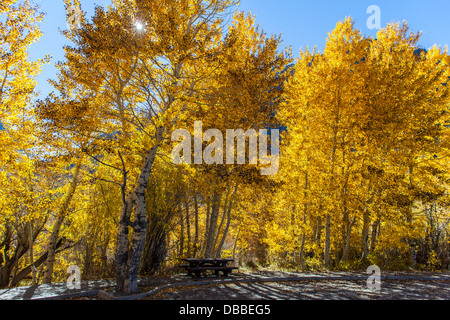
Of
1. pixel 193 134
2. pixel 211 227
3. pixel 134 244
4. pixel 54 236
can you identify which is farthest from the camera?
pixel 211 227

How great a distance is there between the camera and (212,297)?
6.14m

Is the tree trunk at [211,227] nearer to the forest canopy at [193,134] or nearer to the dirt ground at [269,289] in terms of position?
the forest canopy at [193,134]

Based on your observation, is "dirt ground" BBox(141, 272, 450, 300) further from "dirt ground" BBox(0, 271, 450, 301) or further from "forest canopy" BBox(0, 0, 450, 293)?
"forest canopy" BBox(0, 0, 450, 293)

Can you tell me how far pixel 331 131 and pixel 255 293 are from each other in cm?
740

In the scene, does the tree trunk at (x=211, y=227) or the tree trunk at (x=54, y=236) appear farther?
the tree trunk at (x=211, y=227)

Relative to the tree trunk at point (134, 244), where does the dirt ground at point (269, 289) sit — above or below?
below

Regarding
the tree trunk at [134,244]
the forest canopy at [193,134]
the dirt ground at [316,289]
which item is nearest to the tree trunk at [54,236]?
the forest canopy at [193,134]

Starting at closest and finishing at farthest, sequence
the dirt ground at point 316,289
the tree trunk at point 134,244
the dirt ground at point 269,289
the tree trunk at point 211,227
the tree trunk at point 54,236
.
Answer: the dirt ground at point 269,289, the tree trunk at point 134,244, the dirt ground at point 316,289, the tree trunk at point 54,236, the tree trunk at point 211,227

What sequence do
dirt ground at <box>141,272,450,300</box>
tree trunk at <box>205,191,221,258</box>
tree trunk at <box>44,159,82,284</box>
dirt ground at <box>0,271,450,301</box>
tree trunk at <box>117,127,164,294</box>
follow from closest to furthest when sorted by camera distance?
dirt ground at <box>0,271,450,301</box> → tree trunk at <box>117,127,164,294</box> → dirt ground at <box>141,272,450,300</box> → tree trunk at <box>44,159,82,284</box> → tree trunk at <box>205,191,221,258</box>

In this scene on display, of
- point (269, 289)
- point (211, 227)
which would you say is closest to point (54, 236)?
point (211, 227)

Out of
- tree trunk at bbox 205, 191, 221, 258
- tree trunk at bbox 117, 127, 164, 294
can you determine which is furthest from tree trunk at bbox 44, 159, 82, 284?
tree trunk at bbox 205, 191, 221, 258

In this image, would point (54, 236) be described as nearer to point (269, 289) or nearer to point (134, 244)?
point (134, 244)
